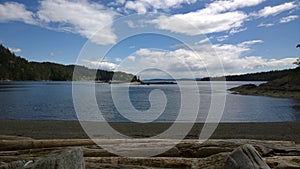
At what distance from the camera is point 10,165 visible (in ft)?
11.4

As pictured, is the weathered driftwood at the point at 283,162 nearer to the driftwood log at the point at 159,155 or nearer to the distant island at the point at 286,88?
the driftwood log at the point at 159,155

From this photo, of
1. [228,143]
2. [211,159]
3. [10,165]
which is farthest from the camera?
[228,143]

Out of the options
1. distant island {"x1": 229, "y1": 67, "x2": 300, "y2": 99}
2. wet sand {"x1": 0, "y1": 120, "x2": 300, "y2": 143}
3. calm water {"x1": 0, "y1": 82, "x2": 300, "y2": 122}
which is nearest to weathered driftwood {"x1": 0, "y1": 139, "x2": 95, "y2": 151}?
wet sand {"x1": 0, "y1": 120, "x2": 300, "y2": 143}

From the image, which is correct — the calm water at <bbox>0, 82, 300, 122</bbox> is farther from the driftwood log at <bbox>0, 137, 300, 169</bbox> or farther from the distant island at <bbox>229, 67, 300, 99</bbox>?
the driftwood log at <bbox>0, 137, 300, 169</bbox>

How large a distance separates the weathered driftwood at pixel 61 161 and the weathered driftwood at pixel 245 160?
1720mm

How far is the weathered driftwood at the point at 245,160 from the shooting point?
3068 mm

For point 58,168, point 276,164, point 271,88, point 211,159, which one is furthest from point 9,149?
point 271,88

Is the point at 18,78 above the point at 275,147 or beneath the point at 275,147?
above

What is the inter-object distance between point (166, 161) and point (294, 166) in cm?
197

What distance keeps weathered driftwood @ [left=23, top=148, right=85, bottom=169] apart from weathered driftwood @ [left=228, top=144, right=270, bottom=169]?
5.64 feet

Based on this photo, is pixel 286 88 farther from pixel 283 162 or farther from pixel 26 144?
pixel 26 144

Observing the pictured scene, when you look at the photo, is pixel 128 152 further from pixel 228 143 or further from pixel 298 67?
pixel 298 67

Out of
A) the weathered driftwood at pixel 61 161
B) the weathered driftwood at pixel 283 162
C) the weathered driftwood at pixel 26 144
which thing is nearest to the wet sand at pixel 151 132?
the weathered driftwood at pixel 26 144

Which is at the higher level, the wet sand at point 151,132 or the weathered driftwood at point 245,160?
the weathered driftwood at point 245,160
